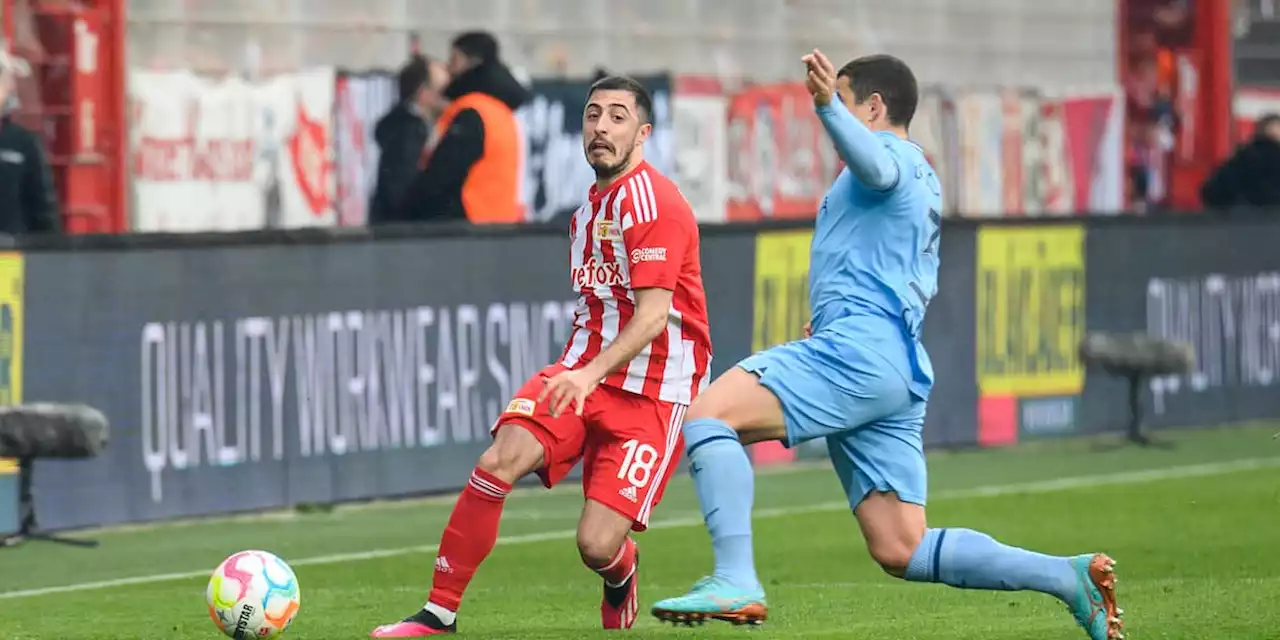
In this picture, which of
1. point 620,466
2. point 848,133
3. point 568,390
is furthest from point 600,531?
point 848,133

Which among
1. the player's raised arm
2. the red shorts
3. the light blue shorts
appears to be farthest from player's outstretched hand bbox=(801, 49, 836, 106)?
the red shorts

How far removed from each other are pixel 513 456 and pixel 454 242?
6.58 metres

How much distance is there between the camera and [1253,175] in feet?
75.8

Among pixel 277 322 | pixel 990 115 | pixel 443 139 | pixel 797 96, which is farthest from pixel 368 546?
pixel 990 115

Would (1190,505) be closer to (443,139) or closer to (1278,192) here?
(443,139)

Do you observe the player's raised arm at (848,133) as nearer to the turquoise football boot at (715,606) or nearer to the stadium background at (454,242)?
the turquoise football boot at (715,606)

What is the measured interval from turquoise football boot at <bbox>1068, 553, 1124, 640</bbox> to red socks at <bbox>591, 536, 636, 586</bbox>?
5.30ft

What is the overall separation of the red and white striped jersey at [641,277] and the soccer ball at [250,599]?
1.22 m

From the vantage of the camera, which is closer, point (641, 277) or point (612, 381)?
point (641, 277)

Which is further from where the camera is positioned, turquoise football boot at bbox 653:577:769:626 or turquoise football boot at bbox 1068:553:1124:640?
turquoise football boot at bbox 1068:553:1124:640

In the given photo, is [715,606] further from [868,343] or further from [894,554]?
[868,343]

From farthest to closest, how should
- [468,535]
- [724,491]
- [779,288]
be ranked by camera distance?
[779,288], [468,535], [724,491]

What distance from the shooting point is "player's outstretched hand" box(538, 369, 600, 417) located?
317 inches

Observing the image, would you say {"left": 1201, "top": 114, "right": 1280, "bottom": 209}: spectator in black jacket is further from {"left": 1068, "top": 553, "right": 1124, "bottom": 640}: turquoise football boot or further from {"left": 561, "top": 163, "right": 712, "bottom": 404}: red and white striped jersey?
{"left": 1068, "top": 553, "right": 1124, "bottom": 640}: turquoise football boot
